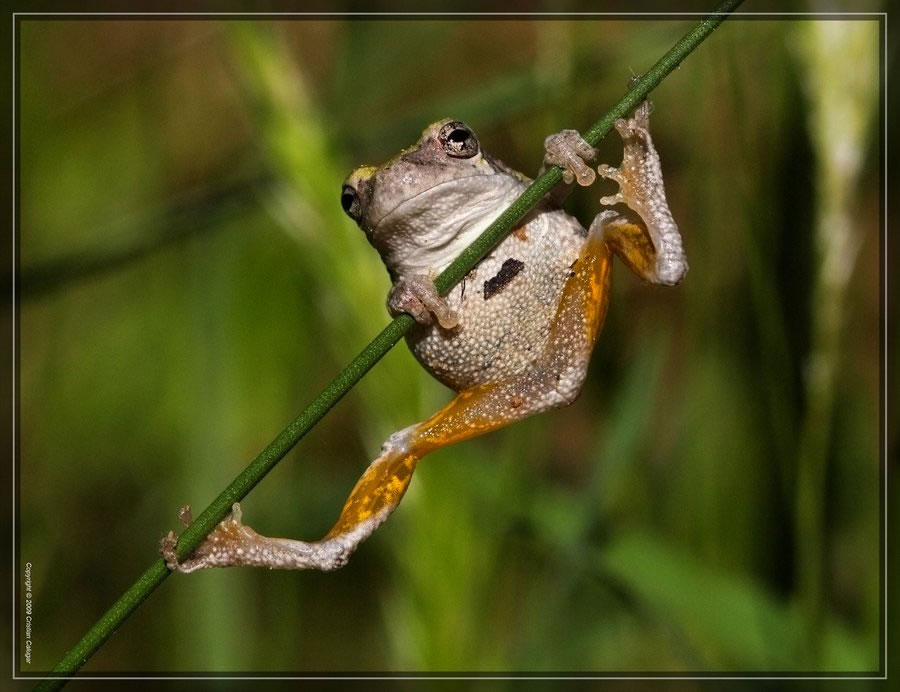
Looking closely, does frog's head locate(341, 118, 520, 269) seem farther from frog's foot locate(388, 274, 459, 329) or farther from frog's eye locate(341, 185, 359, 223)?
frog's foot locate(388, 274, 459, 329)

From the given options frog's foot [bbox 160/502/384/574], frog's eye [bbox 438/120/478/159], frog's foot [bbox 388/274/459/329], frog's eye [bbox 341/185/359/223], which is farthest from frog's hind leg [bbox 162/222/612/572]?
frog's eye [bbox 341/185/359/223]

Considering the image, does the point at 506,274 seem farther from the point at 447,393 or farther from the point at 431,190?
the point at 447,393

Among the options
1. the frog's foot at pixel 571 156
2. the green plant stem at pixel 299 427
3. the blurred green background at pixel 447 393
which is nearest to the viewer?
the green plant stem at pixel 299 427

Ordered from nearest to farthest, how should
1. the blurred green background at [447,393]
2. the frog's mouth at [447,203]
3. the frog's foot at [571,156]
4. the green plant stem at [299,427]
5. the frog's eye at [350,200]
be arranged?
the green plant stem at [299,427], the frog's foot at [571,156], the frog's mouth at [447,203], the frog's eye at [350,200], the blurred green background at [447,393]

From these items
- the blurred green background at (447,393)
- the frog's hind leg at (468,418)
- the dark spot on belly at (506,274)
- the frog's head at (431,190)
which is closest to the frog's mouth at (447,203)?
the frog's head at (431,190)

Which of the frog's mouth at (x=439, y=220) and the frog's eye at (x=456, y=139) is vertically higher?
the frog's eye at (x=456, y=139)

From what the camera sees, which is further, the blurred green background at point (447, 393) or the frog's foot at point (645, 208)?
the blurred green background at point (447, 393)

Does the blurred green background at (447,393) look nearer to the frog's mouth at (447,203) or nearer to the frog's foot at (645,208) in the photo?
the frog's mouth at (447,203)
